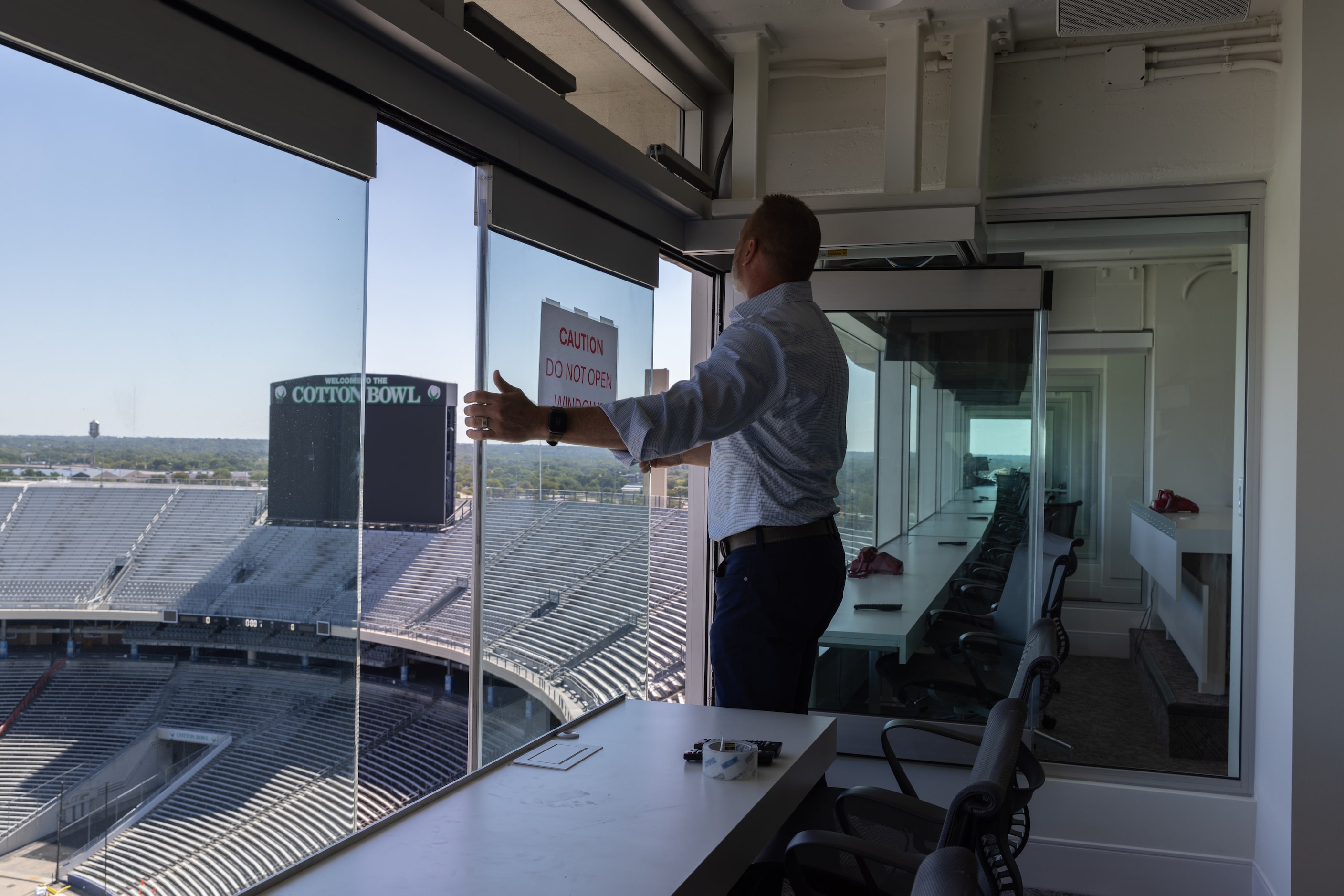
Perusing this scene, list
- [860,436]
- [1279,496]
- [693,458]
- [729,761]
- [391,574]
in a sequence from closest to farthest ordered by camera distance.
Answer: [729,761], [693,458], [391,574], [1279,496], [860,436]

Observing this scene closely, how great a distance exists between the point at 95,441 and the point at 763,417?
1.30 meters

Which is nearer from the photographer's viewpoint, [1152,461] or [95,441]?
[95,441]

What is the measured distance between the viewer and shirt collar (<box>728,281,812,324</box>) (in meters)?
2.25

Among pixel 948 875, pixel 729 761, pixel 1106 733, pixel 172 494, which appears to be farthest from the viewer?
pixel 1106 733

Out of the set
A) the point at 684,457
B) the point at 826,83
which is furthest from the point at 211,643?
the point at 826,83

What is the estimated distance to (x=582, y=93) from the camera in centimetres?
366

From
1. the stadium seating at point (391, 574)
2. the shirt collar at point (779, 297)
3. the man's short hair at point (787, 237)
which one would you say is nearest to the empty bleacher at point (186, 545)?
the stadium seating at point (391, 574)

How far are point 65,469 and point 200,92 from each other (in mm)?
597

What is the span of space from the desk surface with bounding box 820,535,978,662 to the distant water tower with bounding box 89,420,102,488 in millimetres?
2354

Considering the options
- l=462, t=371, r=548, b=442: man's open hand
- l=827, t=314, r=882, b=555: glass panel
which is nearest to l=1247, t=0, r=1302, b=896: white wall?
l=827, t=314, r=882, b=555: glass panel

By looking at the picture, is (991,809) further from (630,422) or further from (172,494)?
(172,494)

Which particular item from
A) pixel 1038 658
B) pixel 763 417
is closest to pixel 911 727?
pixel 1038 658

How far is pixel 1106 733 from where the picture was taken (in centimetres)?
351

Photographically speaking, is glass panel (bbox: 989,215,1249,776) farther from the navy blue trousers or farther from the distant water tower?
the distant water tower
